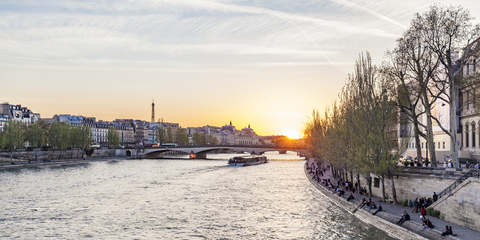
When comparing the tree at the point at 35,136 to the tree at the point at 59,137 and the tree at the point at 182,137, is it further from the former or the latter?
the tree at the point at 182,137

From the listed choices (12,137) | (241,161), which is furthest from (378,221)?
(12,137)

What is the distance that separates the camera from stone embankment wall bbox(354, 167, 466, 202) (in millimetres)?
29562

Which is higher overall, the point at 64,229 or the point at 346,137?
the point at 346,137

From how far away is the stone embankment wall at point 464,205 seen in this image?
968 inches

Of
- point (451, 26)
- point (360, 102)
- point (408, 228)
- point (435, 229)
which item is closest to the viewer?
point (435, 229)

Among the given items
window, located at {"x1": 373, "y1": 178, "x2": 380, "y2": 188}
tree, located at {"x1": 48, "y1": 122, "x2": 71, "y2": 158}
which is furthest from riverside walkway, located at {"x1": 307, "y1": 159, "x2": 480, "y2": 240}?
tree, located at {"x1": 48, "y1": 122, "x2": 71, "y2": 158}

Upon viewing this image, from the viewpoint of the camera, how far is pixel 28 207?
1510 inches

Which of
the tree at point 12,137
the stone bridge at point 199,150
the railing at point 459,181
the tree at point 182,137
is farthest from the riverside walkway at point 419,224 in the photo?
the tree at point 182,137

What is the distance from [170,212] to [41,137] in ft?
274

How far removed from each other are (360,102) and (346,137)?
624cm

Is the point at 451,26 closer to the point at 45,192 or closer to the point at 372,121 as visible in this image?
the point at 372,121

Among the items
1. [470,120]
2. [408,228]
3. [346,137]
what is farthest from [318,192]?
[408,228]

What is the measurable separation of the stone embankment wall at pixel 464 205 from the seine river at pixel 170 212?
14.6 feet

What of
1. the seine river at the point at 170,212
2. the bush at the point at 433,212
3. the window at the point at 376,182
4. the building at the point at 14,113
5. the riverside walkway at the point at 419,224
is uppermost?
the building at the point at 14,113
